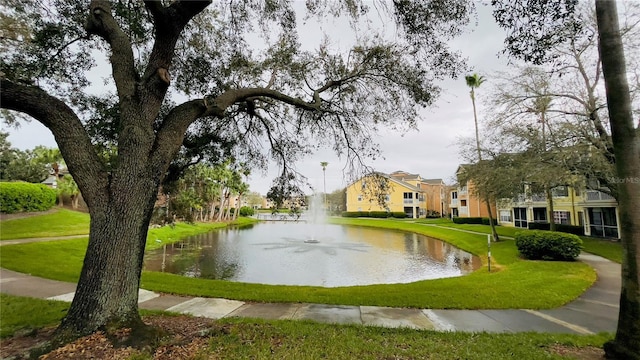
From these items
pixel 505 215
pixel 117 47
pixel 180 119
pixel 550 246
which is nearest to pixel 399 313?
pixel 180 119

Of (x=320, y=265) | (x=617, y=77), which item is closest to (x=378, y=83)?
(x=617, y=77)

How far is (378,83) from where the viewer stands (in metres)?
6.78

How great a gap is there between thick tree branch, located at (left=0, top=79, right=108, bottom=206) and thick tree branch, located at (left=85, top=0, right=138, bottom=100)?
0.78 m

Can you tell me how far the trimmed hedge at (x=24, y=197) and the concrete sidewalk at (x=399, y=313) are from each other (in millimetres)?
18307

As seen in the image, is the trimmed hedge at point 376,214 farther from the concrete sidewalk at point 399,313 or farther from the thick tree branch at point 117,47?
the thick tree branch at point 117,47

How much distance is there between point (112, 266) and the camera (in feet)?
12.6

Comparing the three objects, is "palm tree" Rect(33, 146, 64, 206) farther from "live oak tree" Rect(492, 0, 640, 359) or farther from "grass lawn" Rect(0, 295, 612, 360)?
"live oak tree" Rect(492, 0, 640, 359)

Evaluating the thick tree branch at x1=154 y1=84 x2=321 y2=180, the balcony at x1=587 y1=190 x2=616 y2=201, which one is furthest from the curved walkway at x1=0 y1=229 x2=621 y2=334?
the balcony at x1=587 y1=190 x2=616 y2=201

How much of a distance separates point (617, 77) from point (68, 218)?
31.2 metres

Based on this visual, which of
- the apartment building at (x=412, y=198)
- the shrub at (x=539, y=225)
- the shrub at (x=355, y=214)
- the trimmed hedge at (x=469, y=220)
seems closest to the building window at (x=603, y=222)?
the shrub at (x=539, y=225)

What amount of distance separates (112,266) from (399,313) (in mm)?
5414

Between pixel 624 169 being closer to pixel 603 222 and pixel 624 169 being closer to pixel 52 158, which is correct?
pixel 603 222

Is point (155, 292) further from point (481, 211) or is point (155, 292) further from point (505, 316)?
point (481, 211)

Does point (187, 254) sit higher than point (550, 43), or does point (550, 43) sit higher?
point (550, 43)
